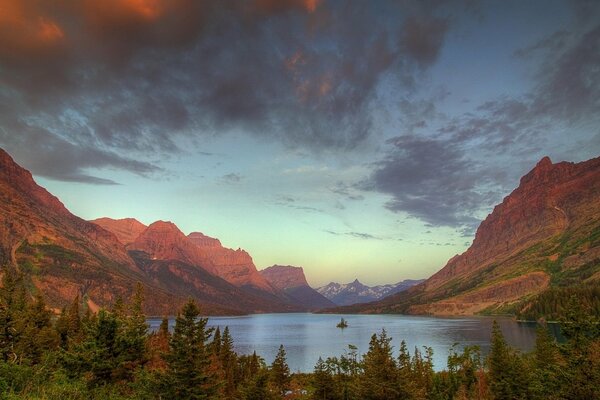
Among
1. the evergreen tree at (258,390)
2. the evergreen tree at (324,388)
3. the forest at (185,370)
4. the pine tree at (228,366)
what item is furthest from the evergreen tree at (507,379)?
the pine tree at (228,366)

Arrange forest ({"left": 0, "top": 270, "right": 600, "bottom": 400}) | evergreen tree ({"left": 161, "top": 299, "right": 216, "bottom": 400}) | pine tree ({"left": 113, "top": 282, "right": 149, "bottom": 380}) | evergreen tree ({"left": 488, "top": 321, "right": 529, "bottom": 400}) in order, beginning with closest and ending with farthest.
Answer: forest ({"left": 0, "top": 270, "right": 600, "bottom": 400})
evergreen tree ({"left": 161, "top": 299, "right": 216, "bottom": 400})
pine tree ({"left": 113, "top": 282, "right": 149, "bottom": 380})
evergreen tree ({"left": 488, "top": 321, "right": 529, "bottom": 400})

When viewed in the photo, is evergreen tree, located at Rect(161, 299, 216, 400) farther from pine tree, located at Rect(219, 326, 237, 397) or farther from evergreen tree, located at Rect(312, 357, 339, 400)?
pine tree, located at Rect(219, 326, 237, 397)

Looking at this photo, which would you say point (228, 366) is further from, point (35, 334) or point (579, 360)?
point (579, 360)

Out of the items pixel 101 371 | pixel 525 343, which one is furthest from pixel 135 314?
pixel 525 343

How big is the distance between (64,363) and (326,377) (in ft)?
122

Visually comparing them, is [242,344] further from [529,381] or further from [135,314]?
[529,381]

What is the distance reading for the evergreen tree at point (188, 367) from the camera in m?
34.9

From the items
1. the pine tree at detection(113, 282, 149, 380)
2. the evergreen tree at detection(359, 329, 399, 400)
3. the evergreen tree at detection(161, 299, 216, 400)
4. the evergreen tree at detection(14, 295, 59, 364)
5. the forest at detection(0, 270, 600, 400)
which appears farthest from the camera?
the evergreen tree at detection(14, 295, 59, 364)

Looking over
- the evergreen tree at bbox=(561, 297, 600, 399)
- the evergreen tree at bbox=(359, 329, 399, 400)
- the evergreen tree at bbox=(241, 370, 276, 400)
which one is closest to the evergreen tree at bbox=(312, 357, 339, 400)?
the evergreen tree at bbox=(241, 370, 276, 400)

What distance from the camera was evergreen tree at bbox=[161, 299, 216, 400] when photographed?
115 feet

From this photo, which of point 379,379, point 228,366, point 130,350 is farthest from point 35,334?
point 379,379

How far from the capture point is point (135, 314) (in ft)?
208

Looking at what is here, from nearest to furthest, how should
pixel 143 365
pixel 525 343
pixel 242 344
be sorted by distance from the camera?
pixel 143 365 < pixel 525 343 < pixel 242 344

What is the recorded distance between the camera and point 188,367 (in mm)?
35406
